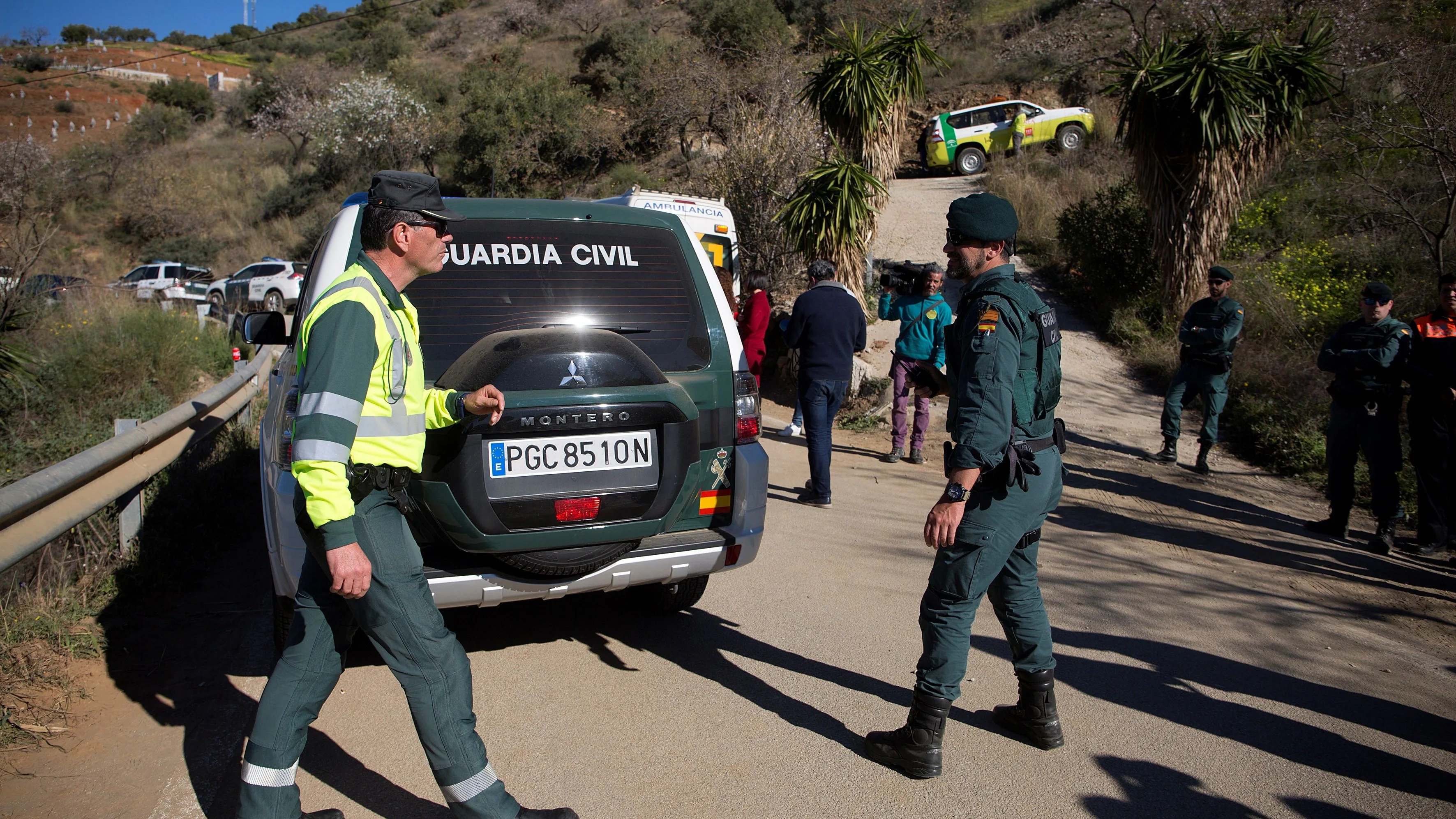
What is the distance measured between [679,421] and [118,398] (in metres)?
7.73

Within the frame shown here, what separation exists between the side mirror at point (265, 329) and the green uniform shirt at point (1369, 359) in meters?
6.85

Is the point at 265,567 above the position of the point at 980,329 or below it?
below

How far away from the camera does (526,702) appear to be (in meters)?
3.67

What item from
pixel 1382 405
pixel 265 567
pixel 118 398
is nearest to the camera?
pixel 265 567

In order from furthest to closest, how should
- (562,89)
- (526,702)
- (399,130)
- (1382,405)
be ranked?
1. (399,130)
2. (562,89)
3. (1382,405)
4. (526,702)

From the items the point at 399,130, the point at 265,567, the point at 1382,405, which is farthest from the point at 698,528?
the point at 399,130

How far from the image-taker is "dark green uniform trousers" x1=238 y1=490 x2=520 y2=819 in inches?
98.4

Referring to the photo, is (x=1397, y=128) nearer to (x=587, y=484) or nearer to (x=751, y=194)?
(x=751, y=194)

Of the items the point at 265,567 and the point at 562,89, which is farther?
the point at 562,89

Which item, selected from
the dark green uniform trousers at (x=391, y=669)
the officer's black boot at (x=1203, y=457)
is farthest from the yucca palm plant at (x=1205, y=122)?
the dark green uniform trousers at (x=391, y=669)

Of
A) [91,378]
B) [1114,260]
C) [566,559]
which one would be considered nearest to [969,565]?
[566,559]

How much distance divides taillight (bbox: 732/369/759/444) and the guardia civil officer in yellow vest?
152cm

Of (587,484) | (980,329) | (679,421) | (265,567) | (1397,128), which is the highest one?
(1397,128)

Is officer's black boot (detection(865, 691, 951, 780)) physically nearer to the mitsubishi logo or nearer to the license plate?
the license plate
